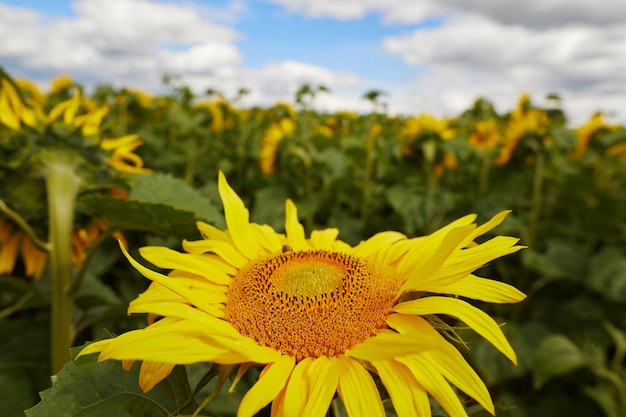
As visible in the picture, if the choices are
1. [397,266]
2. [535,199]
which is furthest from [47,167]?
[535,199]

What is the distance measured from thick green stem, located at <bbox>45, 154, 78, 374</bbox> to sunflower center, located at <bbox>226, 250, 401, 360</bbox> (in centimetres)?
73

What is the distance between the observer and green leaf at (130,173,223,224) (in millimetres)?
1421

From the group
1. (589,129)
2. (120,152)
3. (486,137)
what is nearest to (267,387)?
(120,152)

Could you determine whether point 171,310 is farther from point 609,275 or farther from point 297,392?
point 609,275

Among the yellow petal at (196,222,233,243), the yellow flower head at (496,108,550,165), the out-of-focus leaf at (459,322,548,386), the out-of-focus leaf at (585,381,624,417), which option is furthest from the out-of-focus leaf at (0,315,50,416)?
the yellow flower head at (496,108,550,165)

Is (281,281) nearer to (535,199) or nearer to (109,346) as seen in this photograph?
(109,346)

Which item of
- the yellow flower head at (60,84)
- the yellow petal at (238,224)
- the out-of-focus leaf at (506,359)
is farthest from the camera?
the yellow flower head at (60,84)

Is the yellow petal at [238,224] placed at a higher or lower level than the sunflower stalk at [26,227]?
higher

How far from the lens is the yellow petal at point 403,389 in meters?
0.67

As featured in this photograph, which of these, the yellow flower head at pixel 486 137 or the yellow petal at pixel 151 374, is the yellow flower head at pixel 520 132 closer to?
the yellow flower head at pixel 486 137

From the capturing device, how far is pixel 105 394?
0.76 meters

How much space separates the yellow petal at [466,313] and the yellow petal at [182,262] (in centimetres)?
34

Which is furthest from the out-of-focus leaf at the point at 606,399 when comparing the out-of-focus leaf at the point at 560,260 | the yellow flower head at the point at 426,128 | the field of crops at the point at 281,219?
the yellow flower head at the point at 426,128

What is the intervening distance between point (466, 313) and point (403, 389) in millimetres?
143
